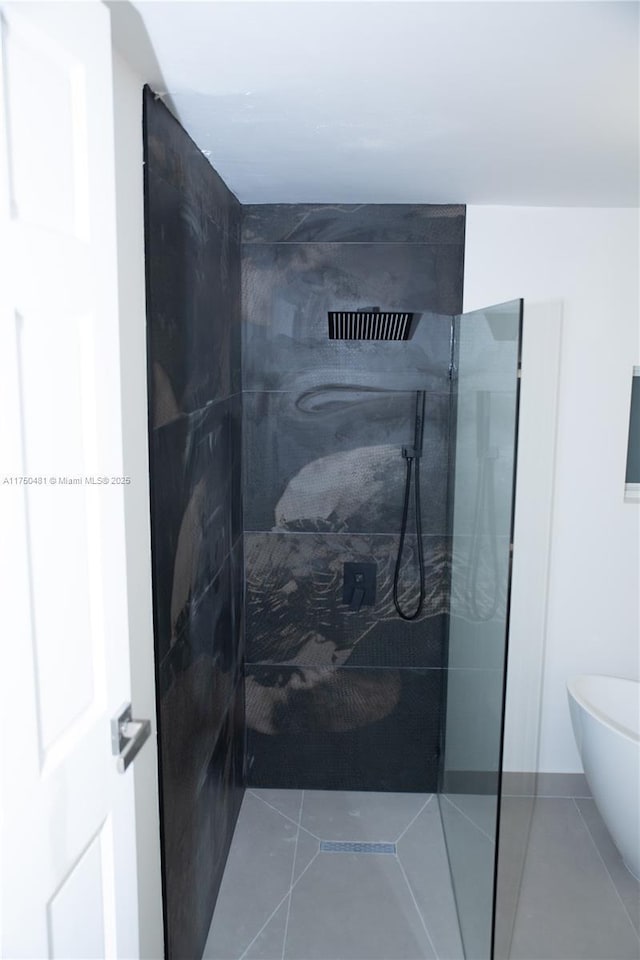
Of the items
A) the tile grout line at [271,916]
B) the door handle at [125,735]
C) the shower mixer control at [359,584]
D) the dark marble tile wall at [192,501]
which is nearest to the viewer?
the door handle at [125,735]

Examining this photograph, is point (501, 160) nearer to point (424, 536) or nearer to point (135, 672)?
point (424, 536)

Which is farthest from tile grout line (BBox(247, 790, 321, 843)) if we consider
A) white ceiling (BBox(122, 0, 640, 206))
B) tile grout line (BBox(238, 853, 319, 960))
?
white ceiling (BBox(122, 0, 640, 206))

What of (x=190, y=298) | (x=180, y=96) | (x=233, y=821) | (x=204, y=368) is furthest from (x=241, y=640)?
(x=180, y=96)

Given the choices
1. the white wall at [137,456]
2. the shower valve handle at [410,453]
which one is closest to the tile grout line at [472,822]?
the white wall at [137,456]

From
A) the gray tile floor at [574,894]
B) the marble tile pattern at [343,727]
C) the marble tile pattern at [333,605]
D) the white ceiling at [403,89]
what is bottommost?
the gray tile floor at [574,894]

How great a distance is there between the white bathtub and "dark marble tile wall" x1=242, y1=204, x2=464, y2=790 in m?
0.59

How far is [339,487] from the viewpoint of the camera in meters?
2.91

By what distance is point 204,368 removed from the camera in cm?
213

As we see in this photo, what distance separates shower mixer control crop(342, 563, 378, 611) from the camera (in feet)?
9.71

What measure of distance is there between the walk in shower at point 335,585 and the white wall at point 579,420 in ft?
0.84

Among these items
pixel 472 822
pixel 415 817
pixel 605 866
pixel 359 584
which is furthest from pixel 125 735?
pixel 605 866

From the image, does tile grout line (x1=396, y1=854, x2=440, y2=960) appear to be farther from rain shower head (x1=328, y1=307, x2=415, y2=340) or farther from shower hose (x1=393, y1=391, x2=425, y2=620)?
rain shower head (x1=328, y1=307, x2=415, y2=340)

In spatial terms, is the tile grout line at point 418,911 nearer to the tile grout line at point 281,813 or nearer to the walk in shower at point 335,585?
the walk in shower at point 335,585

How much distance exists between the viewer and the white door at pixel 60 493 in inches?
38.7
